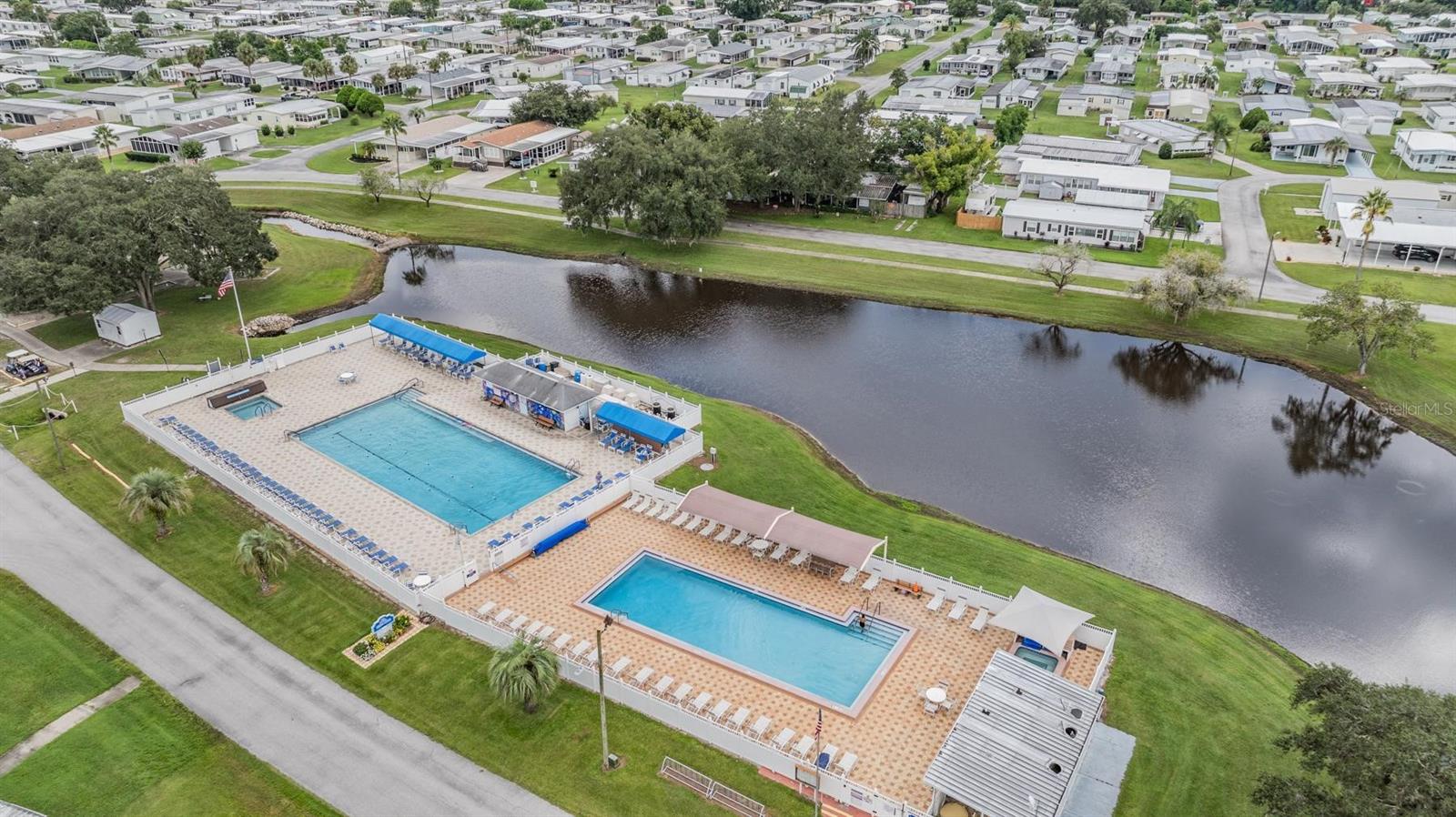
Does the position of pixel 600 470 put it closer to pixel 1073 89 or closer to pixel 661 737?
pixel 661 737

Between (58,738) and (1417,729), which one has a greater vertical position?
(1417,729)

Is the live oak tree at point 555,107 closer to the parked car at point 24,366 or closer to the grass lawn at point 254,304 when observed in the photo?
the grass lawn at point 254,304

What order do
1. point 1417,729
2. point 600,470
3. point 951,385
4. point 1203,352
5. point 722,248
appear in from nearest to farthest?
point 1417,729, point 600,470, point 951,385, point 1203,352, point 722,248

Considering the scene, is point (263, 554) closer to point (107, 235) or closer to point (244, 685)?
point (244, 685)

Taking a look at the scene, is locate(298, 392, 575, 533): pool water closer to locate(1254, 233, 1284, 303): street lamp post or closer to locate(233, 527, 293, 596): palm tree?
locate(233, 527, 293, 596): palm tree

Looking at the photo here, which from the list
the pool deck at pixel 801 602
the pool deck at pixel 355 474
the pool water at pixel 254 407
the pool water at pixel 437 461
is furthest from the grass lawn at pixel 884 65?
the pool deck at pixel 801 602

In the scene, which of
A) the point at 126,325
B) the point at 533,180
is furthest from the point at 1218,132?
the point at 126,325

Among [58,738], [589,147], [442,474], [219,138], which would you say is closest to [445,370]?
[442,474]
